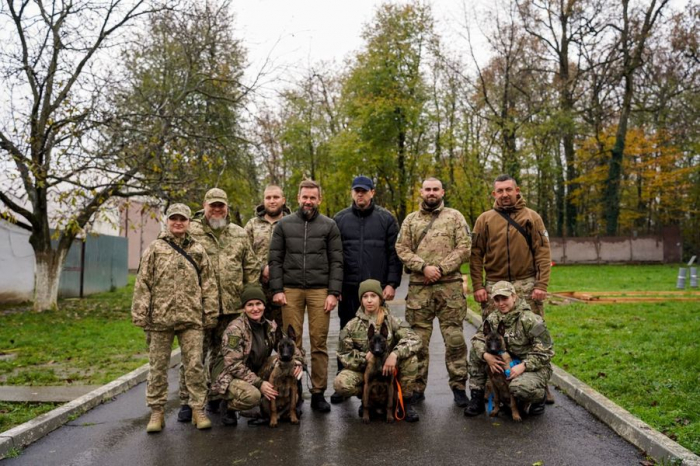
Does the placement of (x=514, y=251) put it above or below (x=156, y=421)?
above

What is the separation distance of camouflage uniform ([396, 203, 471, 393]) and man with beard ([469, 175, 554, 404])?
299 millimetres

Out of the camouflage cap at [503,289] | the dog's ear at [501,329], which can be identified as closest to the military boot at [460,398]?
the dog's ear at [501,329]

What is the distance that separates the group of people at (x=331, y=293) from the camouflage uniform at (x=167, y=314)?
0.03 feet

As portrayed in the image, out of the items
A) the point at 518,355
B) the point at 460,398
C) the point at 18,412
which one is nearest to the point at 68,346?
the point at 18,412

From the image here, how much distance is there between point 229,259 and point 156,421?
1.79 meters

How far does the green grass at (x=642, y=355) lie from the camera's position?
5.79 metres

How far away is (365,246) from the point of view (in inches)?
273

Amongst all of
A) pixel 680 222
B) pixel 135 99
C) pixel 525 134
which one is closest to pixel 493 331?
pixel 135 99

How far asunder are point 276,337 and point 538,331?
2.60 meters

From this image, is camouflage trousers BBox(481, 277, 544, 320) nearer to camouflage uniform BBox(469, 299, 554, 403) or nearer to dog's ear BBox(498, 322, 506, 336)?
camouflage uniform BBox(469, 299, 554, 403)

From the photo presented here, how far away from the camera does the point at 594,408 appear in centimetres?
616

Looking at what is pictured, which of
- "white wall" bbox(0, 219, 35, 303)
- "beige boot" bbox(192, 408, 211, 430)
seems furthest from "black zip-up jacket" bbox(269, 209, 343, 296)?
"white wall" bbox(0, 219, 35, 303)

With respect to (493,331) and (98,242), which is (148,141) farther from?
(493,331)

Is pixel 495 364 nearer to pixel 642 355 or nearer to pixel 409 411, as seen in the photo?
pixel 409 411
